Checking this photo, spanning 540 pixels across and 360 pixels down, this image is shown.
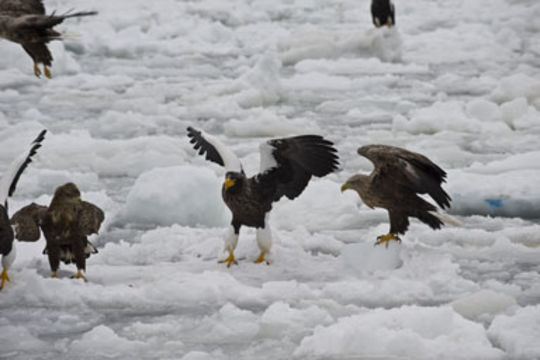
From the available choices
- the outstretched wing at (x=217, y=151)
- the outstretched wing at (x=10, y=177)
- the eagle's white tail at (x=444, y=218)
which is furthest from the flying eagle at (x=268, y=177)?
the outstretched wing at (x=10, y=177)

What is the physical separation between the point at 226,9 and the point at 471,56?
336 inches

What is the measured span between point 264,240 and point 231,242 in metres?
0.20

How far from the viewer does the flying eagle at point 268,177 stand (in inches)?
226

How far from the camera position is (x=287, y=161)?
5.88 metres

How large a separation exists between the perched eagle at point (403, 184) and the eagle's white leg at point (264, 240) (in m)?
0.59

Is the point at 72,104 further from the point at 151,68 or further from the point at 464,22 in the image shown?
the point at 464,22

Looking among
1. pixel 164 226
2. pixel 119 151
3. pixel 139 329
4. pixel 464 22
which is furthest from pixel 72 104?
pixel 464 22

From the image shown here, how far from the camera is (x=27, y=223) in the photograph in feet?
19.8

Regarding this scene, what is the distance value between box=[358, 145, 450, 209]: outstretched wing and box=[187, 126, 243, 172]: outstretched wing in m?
0.80

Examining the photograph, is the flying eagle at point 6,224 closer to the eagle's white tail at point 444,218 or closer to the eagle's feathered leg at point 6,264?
the eagle's feathered leg at point 6,264

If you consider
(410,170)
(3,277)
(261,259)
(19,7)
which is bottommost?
(261,259)

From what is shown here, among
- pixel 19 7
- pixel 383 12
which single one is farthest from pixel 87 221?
pixel 383 12

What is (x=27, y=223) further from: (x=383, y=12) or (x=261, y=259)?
(x=383, y=12)

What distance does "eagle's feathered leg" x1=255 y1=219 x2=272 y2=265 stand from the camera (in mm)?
5918
